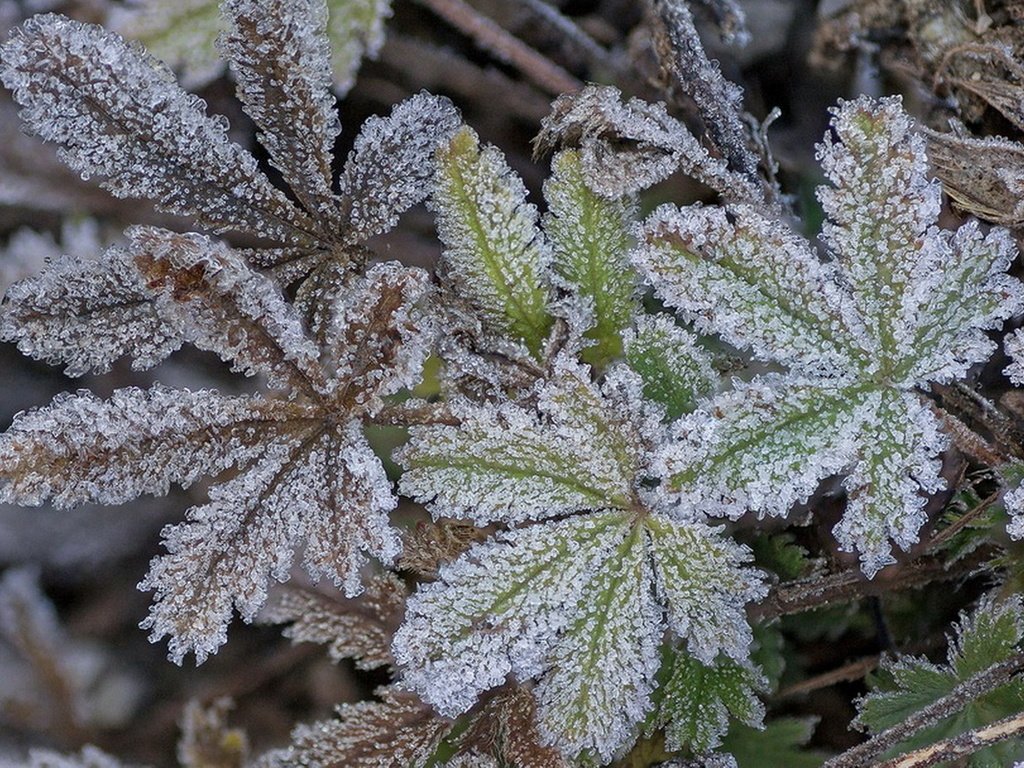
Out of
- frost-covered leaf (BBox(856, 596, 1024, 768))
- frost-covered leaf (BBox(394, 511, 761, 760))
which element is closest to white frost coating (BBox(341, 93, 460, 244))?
frost-covered leaf (BBox(394, 511, 761, 760))

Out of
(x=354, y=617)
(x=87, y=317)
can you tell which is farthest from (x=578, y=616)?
(x=87, y=317)


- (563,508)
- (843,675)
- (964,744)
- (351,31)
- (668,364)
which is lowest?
(964,744)

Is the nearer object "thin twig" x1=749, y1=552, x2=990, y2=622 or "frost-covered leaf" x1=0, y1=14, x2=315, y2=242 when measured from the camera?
"frost-covered leaf" x1=0, y1=14, x2=315, y2=242

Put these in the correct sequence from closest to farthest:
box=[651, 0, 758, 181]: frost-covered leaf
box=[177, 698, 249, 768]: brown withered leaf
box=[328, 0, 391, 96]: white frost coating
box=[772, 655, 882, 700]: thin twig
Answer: box=[651, 0, 758, 181]: frost-covered leaf
box=[772, 655, 882, 700]: thin twig
box=[328, 0, 391, 96]: white frost coating
box=[177, 698, 249, 768]: brown withered leaf

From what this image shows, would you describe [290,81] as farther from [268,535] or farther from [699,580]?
[699,580]

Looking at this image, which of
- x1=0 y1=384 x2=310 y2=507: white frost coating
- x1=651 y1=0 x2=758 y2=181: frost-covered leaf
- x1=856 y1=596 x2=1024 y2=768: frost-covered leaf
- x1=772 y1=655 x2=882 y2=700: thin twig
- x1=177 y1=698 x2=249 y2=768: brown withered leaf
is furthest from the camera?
x1=177 y1=698 x2=249 y2=768: brown withered leaf

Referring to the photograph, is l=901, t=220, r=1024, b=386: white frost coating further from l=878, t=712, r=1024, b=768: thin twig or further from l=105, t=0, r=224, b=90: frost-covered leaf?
l=105, t=0, r=224, b=90: frost-covered leaf
